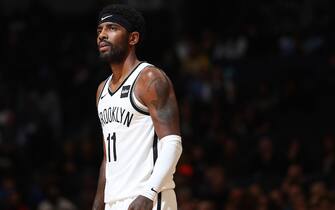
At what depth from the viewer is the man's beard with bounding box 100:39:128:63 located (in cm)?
619

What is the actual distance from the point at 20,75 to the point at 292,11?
590 centimetres

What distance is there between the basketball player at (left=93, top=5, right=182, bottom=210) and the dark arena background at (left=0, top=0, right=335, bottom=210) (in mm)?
5000

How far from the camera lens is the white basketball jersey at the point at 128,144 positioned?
19.7ft

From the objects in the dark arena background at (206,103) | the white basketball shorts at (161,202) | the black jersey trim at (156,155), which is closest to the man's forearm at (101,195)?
the white basketball shorts at (161,202)

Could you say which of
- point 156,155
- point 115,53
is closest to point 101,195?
point 156,155

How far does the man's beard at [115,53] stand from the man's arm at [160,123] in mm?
224

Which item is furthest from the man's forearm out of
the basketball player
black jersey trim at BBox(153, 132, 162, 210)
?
black jersey trim at BBox(153, 132, 162, 210)

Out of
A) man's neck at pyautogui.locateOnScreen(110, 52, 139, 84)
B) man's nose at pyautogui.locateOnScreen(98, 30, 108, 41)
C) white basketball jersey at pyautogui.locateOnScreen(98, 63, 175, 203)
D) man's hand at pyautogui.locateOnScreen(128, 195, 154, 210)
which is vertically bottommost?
man's hand at pyautogui.locateOnScreen(128, 195, 154, 210)

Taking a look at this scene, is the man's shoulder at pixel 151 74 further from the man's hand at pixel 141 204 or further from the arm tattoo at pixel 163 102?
the man's hand at pixel 141 204

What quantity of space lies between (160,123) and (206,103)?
28.3ft

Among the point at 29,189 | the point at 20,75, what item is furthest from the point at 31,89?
the point at 29,189

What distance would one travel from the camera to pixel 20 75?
17.2m

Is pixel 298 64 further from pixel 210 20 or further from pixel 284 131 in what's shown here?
pixel 210 20

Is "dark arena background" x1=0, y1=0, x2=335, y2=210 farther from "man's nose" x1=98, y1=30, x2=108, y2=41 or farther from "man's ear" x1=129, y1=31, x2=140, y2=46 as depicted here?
"man's nose" x1=98, y1=30, x2=108, y2=41
